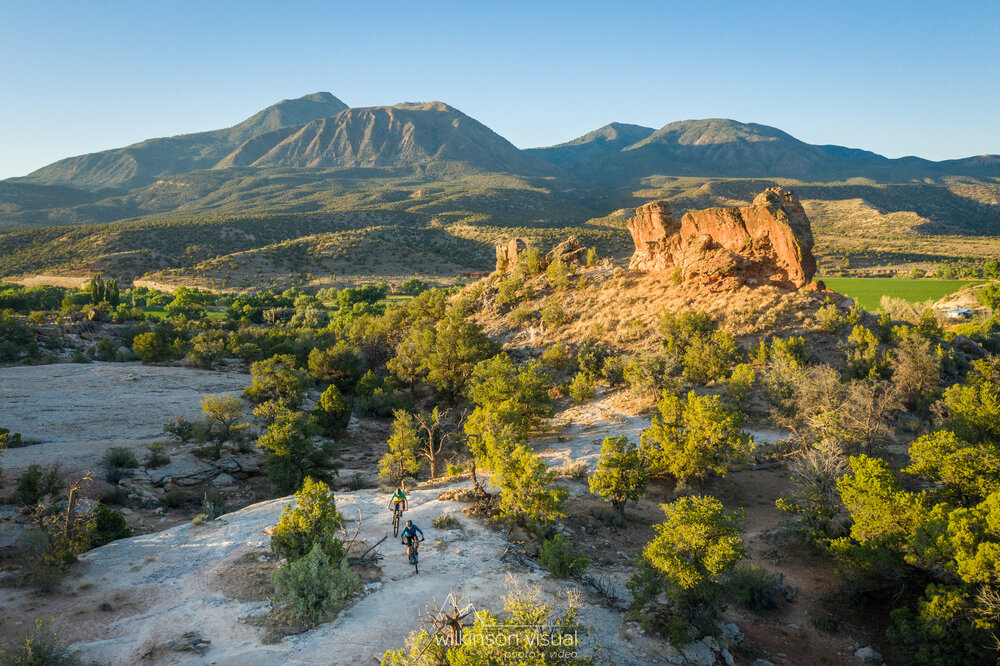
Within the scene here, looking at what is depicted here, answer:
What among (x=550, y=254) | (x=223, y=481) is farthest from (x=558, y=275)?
(x=223, y=481)

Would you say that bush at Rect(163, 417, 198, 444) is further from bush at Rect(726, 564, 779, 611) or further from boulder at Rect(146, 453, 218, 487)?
bush at Rect(726, 564, 779, 611)

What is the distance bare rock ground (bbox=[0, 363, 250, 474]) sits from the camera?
18.9 meters

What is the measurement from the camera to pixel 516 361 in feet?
104

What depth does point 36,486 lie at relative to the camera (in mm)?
14555

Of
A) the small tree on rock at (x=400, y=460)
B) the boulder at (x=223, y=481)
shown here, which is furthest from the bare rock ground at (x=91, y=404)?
the small tree on rock at (x=400, y=460)

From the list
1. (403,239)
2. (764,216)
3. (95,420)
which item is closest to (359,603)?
(95,420)

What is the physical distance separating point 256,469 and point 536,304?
22081 millimetres

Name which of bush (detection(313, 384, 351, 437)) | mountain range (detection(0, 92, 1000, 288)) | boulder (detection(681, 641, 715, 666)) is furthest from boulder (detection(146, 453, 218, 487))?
mountain range (detection(0, 92, 1000, 288))

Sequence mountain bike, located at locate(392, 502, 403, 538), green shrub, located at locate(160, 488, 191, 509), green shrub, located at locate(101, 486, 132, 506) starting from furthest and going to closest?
1. green shrub, located at locate(160, 488, 191, 509)
2. green shrub, located at locate(101, 486, 132, 506)
3. mountain bike, located at locate(392, 502, 403, 538)

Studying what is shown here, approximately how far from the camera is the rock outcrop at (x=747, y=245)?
25156 millimetres

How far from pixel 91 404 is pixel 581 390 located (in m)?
24.4

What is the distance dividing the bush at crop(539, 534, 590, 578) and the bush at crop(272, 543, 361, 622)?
3847 millimetres

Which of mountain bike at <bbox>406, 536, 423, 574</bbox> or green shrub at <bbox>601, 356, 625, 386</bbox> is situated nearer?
mountain bike at <bbox>406, 536, 423, 574</bbox>

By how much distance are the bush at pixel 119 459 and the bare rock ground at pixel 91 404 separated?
1.66ft
